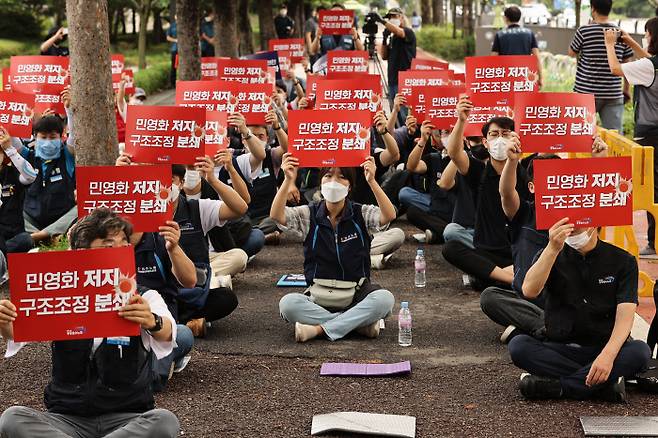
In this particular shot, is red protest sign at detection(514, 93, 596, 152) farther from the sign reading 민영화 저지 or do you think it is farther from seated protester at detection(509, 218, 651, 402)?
the sign reading 민영화 저지

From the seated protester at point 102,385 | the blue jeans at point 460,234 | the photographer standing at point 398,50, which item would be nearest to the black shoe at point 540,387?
the seated protester at point 102,385

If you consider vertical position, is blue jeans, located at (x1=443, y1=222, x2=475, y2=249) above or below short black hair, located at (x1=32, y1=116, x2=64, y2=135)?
below

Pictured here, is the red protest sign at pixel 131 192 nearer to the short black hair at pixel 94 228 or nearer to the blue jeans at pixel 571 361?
the short black hair at pixel 94 228

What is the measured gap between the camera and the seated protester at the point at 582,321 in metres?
7.01

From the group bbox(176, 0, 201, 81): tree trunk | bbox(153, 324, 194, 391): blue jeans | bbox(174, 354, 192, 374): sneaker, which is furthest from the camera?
bbox(176, 0, 201, 81): tree trunk

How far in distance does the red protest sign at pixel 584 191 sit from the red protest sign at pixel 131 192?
2.33m

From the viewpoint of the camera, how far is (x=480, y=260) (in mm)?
10344

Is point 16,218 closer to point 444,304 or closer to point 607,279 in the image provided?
point 444,304

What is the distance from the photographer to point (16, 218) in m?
11.5

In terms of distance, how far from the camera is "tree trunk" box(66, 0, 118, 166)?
11.9 meters

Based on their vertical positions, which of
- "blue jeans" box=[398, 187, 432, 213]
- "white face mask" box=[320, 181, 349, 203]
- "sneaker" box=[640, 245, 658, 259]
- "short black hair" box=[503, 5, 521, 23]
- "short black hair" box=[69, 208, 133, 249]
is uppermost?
"short black hair" box=[503, 5, 521, 23]

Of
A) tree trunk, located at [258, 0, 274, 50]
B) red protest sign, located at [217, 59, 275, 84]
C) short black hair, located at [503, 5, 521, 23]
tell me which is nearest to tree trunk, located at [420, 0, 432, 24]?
tree trunk, located at [258, 0, 274, 50]

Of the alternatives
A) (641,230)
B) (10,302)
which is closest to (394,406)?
(10,302)

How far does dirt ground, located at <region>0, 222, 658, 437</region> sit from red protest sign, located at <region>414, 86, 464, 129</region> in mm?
2794
